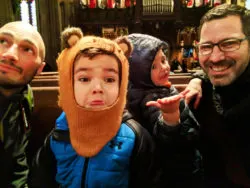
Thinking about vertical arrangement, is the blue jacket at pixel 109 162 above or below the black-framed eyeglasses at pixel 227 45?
below

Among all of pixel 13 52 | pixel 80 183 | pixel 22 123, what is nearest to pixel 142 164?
pixel 80 183

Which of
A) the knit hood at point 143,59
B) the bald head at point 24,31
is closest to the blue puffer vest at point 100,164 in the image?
the knit hood at point 143,59

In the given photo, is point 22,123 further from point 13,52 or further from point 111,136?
point 111,136

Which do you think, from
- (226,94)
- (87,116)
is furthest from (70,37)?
(226,94)

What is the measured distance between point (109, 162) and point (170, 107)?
35cm

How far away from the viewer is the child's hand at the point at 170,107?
101cm

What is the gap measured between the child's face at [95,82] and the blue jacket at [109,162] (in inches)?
6.9

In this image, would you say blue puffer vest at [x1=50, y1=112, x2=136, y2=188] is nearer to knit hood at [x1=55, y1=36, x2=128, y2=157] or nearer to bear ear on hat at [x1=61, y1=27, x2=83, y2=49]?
knit hood at [x1=55, y1=36, x2=128, y2=157]

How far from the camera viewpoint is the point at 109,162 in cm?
104

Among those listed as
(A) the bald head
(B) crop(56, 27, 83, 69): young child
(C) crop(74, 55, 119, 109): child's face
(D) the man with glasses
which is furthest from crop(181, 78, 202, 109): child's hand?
(A) the bald head

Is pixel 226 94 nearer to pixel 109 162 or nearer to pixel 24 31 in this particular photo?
pixel 109 162

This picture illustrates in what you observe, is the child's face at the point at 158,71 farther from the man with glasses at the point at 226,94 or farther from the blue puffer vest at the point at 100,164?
the blue puffer vest at the point at 100,164

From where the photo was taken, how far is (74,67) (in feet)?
3.46

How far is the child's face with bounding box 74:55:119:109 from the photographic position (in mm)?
1008
